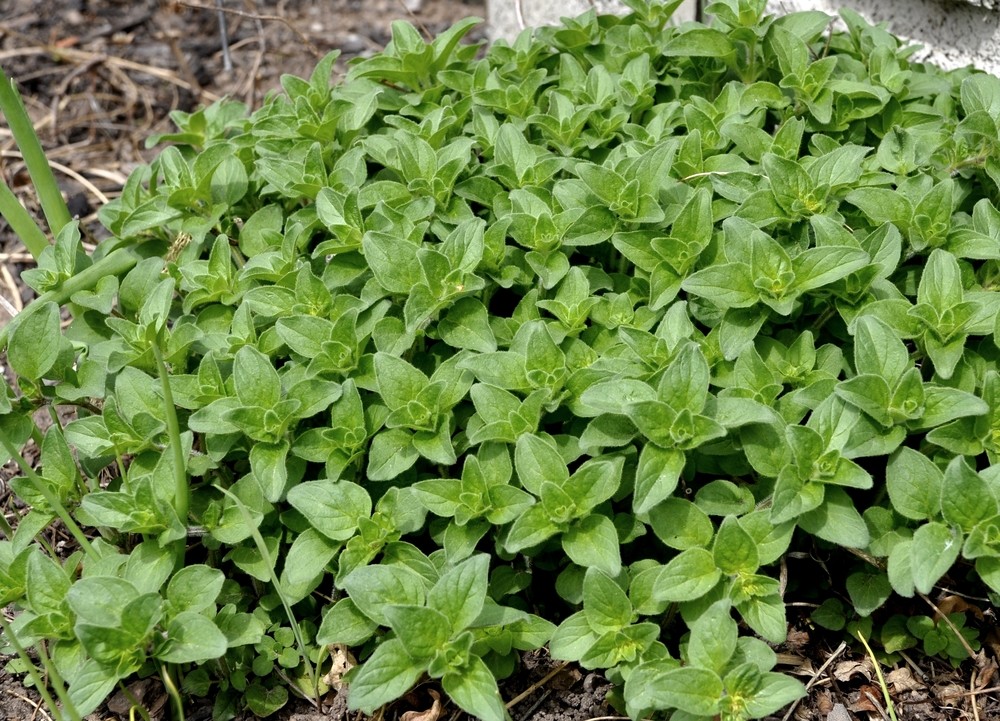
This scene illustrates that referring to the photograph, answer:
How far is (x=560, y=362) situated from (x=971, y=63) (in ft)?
7.75

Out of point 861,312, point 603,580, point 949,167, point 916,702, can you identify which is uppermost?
point 949,167

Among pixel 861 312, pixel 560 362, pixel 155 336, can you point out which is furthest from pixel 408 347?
pixel 861 312

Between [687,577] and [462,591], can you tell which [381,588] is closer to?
[462,591]

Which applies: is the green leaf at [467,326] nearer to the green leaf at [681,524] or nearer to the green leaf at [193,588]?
the green leaf at [681,524]

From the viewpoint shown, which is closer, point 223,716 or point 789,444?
point 789,444

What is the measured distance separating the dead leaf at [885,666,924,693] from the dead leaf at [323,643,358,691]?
1580 mm

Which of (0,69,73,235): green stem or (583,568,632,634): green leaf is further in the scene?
(0,69,73,235): green stem

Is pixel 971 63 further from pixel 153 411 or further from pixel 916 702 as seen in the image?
pixel 153 411

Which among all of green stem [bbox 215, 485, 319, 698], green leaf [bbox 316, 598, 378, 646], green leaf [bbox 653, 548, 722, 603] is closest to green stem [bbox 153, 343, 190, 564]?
green stem [bbox 215, 485, 319, 698]

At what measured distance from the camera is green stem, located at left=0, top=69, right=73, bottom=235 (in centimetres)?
311

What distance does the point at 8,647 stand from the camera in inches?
104

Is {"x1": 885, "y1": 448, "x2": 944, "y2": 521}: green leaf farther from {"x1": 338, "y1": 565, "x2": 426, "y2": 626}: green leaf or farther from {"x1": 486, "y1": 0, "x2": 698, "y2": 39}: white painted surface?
{"x1": 486, "y1": 0, "x2": 698, "y2": 39}: white painted surface

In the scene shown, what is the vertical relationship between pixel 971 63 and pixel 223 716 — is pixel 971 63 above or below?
above

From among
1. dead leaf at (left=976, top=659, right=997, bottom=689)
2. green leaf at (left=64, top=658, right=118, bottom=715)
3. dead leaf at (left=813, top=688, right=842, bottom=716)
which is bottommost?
dead leaf at (left=813, top=688, right=842, bottom=716)
